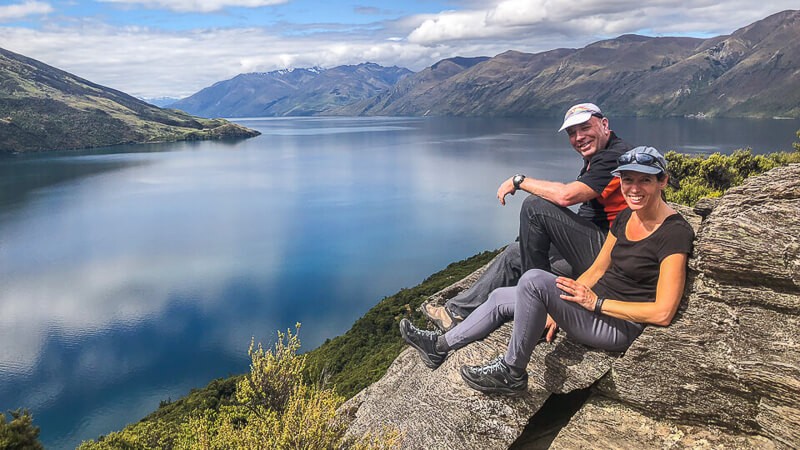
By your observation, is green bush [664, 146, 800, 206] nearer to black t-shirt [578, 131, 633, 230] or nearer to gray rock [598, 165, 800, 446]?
black t-shirt [578, 131, 633, 230]

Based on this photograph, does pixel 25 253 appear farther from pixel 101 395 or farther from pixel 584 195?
pixel 584 195

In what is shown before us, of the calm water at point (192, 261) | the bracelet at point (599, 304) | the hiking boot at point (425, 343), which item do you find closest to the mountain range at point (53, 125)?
the calm water at point (192, 261)

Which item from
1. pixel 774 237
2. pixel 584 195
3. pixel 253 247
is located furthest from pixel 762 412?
pixel 253 247

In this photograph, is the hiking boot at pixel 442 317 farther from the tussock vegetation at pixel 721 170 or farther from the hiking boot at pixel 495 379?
the tussock vegetation at pixel 721 170

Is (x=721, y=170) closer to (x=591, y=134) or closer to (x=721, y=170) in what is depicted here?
(x=721, y=170)

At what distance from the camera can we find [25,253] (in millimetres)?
51625

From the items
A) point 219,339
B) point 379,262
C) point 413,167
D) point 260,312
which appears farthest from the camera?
point 413,167

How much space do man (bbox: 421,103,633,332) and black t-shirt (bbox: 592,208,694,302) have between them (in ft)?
1.93

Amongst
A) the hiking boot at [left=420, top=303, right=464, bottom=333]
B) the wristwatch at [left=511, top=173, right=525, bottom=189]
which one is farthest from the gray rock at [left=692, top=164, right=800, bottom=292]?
the hiking boot at [left=420, top=303, right=464, bottom=333]

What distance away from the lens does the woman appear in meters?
4.73

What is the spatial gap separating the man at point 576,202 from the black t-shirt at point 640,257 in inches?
23.1

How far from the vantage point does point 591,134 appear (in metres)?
6.16

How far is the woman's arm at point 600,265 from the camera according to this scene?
Answer: 5.43 m

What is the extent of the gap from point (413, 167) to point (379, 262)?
188ft
